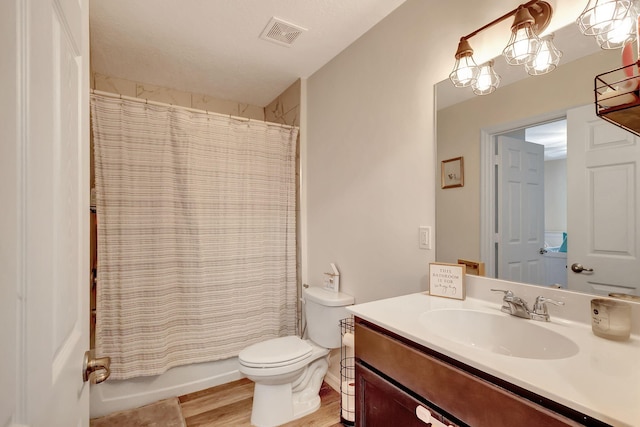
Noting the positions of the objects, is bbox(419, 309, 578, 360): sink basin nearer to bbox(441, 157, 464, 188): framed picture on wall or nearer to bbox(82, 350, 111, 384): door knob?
bbox(441, 157, 464, 188): framed picture on wall

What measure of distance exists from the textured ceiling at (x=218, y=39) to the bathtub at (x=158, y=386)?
2238 millimetres

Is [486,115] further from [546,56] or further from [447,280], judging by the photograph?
[447,280]

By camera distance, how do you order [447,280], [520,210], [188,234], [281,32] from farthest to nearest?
1. [188,234]
2. [281,32]
3. [447,280]
4. [520,210]

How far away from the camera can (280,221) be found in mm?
2518

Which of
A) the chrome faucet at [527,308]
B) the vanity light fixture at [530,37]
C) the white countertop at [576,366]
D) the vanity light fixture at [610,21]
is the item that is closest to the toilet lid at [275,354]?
the white countertop at [576,366]

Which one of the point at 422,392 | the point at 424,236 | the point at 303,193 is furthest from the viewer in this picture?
the point at 303,193

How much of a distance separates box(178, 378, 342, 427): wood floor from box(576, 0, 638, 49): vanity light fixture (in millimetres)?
2156

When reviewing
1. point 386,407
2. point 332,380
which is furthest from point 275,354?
point 386,407

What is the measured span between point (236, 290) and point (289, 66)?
177 centimetres

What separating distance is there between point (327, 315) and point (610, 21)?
1879 mm

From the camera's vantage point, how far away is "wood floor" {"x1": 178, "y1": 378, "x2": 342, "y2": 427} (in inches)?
72.5

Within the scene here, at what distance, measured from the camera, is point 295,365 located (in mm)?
1787

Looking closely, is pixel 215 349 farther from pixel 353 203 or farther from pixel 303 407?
pixel 353 203

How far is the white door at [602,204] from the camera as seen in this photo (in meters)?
0.93
